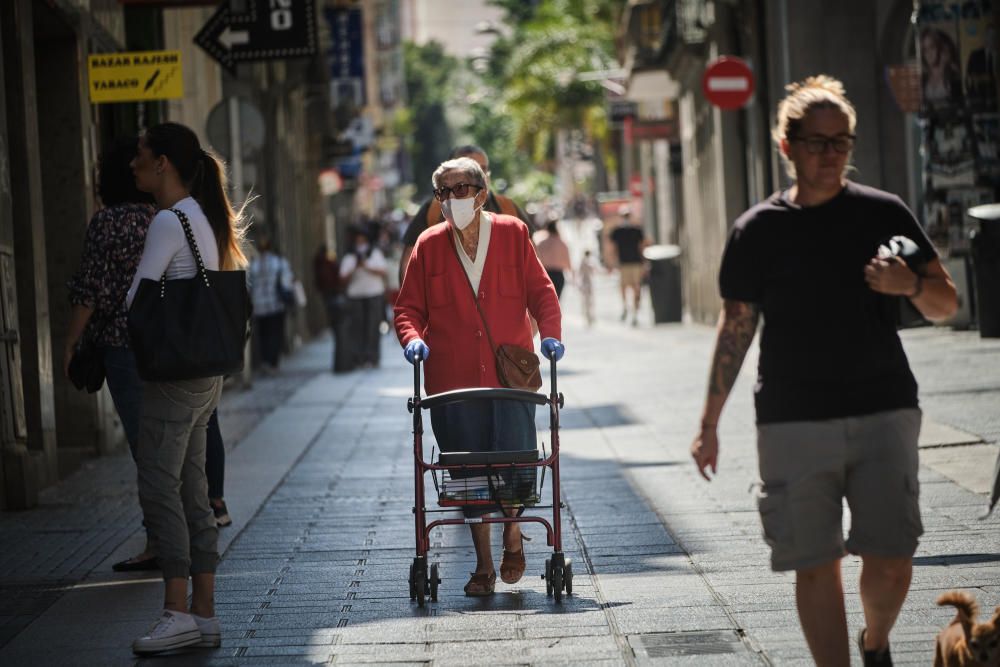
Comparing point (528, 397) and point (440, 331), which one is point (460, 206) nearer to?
point (440, 331)

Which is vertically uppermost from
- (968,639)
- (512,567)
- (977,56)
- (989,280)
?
(977,56)

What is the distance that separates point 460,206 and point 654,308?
23027 mm

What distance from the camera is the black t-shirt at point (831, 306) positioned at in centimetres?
479

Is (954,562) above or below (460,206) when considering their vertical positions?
below

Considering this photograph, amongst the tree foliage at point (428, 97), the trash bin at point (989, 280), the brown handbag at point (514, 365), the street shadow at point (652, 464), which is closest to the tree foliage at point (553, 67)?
the street shadow at point (652, 464)

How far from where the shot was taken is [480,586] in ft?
23.2

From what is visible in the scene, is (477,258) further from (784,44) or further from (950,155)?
(784,44)

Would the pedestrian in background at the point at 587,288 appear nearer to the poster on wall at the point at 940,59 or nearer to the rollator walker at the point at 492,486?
the poster on wall at the point at 940,59

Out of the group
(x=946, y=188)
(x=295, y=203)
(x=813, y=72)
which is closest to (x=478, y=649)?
(x=946, y=188)

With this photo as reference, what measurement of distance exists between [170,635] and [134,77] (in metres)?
7.04

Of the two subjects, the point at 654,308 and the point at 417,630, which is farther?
the point at 654,308

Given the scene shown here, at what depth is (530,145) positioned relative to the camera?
69.8 meters

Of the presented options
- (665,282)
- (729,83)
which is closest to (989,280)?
(729,83)

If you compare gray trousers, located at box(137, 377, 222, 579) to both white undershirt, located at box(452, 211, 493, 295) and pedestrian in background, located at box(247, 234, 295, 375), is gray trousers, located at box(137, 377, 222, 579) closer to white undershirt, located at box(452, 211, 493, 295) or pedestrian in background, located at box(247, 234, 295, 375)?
white undershirt, located at box(452, 211, 493, 295)
